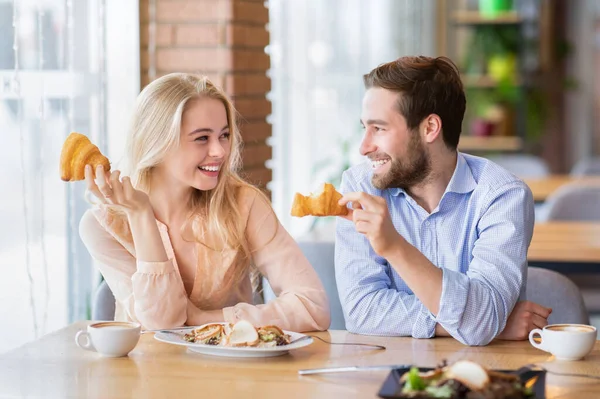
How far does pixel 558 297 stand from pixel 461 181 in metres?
0.45

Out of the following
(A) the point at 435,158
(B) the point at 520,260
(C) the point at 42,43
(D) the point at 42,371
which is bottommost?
(D) the point at 42,371

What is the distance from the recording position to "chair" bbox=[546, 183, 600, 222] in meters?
4.34

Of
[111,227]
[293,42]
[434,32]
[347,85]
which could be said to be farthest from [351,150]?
[111,227]

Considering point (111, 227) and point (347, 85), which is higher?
point (347, 85)

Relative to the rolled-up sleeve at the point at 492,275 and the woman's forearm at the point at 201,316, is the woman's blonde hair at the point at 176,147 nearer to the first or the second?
the woman's forearm at the point at 201,316

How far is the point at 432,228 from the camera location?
88.3 inches

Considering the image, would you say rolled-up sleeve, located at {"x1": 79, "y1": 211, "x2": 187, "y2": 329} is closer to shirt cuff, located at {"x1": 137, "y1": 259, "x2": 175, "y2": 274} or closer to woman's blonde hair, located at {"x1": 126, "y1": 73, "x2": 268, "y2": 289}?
shirt cuff, located at {"x1": 137, "y1": 259, "x2": 175, "y2": 274}

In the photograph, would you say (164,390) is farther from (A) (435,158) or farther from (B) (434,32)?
(B) (434,32)

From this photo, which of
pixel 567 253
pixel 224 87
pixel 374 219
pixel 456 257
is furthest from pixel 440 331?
pixel 224 87

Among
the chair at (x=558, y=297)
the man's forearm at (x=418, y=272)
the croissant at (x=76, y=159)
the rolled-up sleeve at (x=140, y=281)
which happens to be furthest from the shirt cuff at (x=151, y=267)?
the chair at (x=558, y=297)

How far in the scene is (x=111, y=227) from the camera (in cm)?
226

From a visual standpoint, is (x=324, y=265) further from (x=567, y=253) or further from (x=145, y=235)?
(x=567, y=253)

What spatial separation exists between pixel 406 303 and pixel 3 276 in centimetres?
102

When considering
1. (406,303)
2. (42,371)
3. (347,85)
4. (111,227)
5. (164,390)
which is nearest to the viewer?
(164,390)
